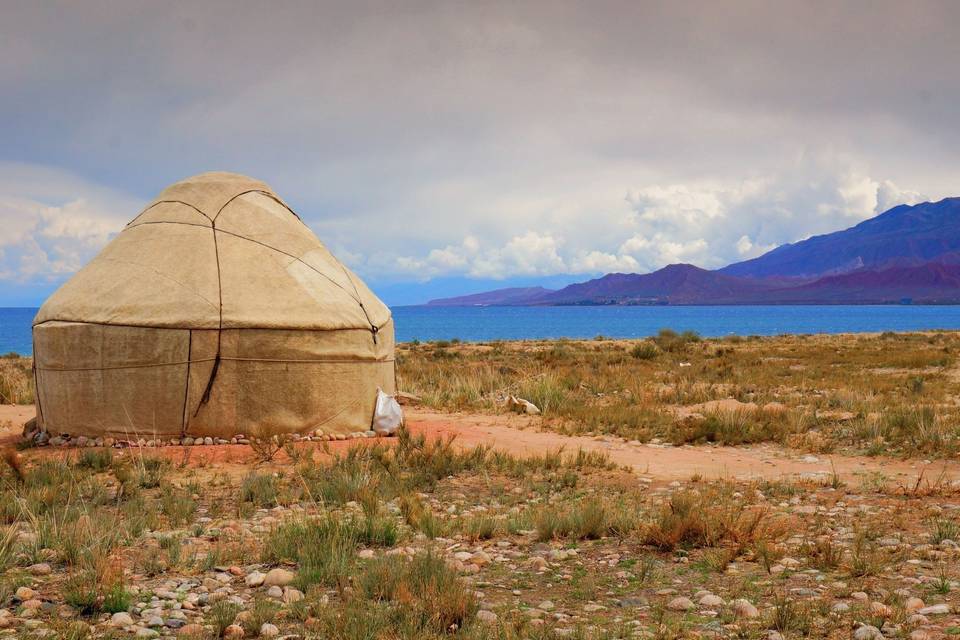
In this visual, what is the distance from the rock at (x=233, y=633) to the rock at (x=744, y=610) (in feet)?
8.84

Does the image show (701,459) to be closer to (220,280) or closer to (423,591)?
(423,591)

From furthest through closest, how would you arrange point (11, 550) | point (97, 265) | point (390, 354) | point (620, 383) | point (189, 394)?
point (620, 383)
point (390, 354)
point (97, 265)
point (189, 394)
point (11, 550)

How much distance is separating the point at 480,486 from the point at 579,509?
6.34 feet

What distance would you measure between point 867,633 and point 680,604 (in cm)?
102

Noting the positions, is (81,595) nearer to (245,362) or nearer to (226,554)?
(226,554)

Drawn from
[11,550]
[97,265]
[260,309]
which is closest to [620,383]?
[260,309]

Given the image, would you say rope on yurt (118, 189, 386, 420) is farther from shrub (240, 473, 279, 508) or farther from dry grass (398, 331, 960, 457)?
dry grass (398, 331, 960, 457)

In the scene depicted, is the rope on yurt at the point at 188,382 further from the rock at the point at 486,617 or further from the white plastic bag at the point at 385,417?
the rock at the point at 486,617

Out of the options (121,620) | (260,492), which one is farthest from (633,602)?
(260,492)

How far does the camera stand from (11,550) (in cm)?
559

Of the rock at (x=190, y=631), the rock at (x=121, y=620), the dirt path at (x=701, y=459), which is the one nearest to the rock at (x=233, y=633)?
the rock at (x=190, y=631)

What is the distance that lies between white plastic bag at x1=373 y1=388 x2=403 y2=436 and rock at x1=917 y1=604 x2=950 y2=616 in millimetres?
8206

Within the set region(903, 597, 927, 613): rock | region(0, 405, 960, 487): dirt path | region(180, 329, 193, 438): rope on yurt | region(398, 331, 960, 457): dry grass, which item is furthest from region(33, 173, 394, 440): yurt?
region(903, 597, 927, 613): rock

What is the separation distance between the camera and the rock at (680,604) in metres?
4.79
